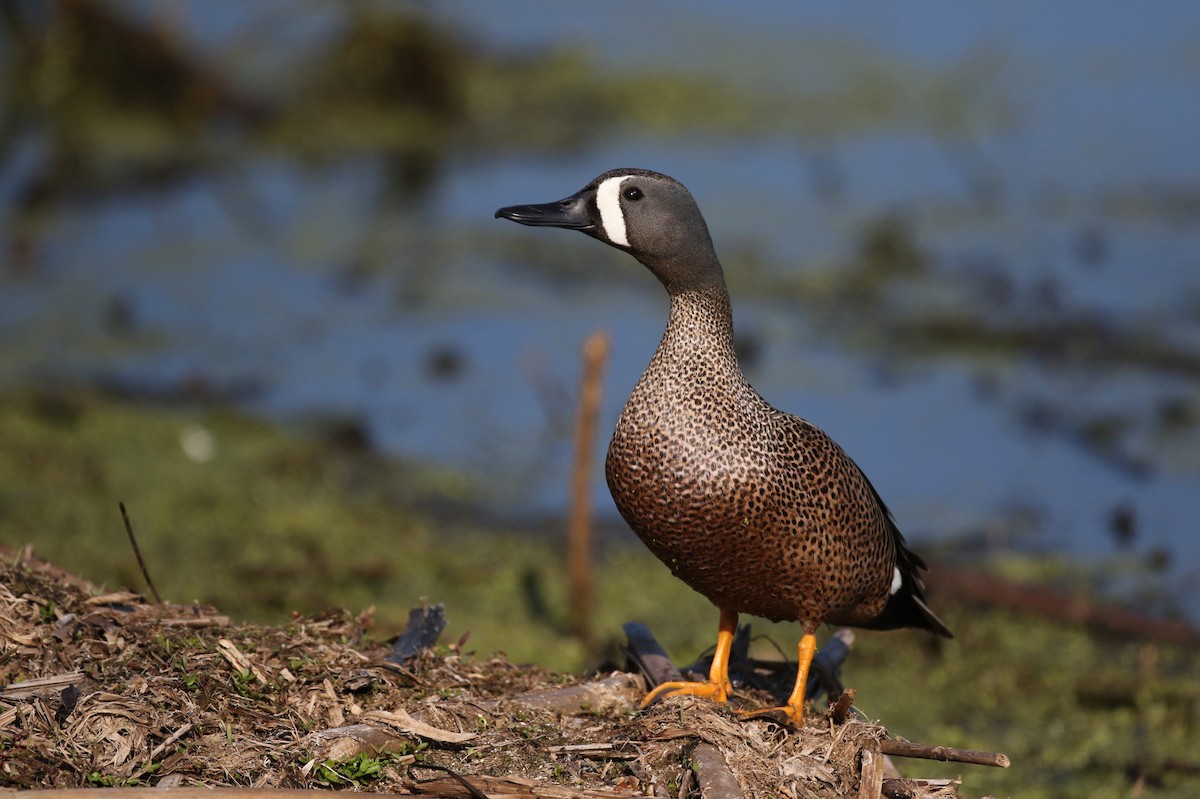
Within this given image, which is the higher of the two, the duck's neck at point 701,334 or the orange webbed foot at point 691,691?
the duck's neck at point 701,334

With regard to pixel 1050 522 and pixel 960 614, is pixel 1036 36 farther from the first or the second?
pixel 960 614

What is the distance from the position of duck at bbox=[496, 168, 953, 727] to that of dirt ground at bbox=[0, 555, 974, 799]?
220 mm

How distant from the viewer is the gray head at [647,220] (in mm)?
3725

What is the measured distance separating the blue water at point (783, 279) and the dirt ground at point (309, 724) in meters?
3.80

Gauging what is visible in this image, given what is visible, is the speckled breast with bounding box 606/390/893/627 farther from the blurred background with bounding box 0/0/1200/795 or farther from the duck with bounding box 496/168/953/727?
the blurred background with bounding box 0/0/1200/795

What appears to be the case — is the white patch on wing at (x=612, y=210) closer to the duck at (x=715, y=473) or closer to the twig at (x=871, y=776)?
the duck at (x=715, y=473)

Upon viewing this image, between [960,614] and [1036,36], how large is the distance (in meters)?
7.85

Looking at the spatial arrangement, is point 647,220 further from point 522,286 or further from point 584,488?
point 522,286

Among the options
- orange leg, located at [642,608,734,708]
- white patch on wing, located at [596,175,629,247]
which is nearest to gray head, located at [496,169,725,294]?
white patch on wing, located at [596,175,629,247]

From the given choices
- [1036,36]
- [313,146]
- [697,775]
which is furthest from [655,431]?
[1036,36]

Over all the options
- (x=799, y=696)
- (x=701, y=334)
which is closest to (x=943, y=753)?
(x=799, y=696)

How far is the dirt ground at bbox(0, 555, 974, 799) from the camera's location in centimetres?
314

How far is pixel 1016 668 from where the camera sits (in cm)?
589

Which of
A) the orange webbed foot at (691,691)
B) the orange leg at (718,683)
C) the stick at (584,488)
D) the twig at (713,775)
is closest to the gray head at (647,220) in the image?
the orange leg at (718,683)
